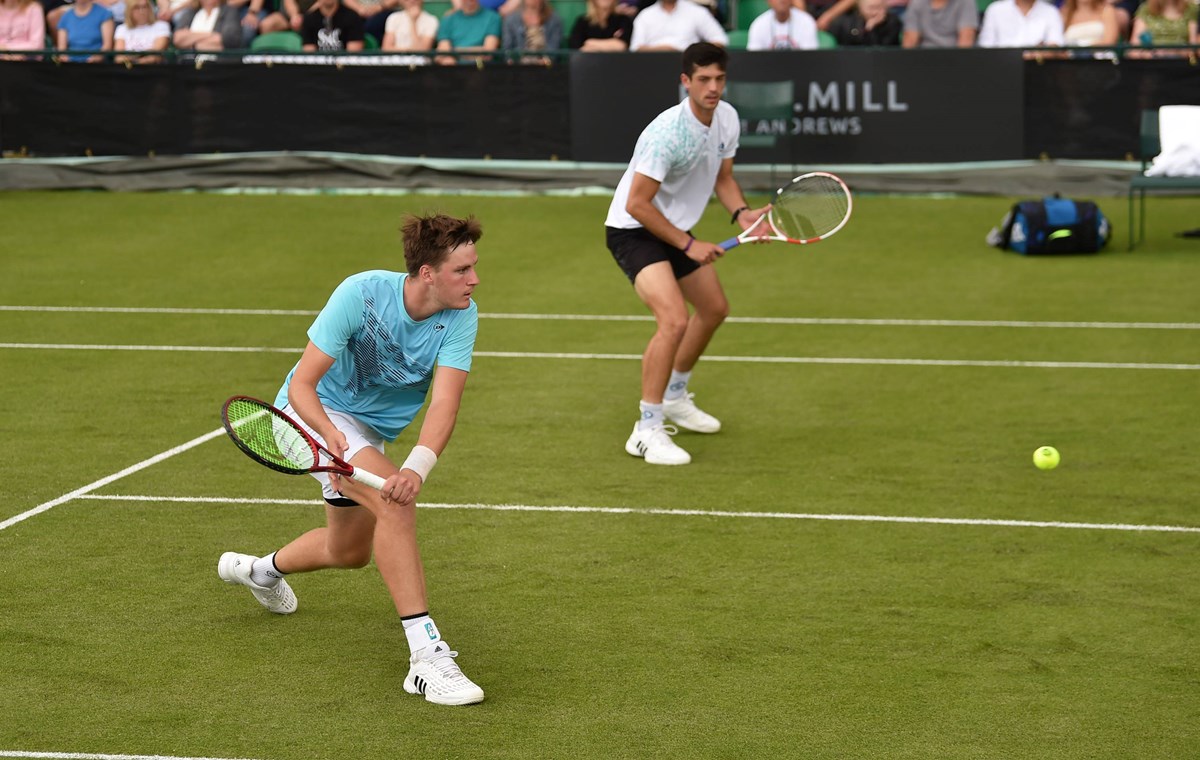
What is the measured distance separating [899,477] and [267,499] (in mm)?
3173

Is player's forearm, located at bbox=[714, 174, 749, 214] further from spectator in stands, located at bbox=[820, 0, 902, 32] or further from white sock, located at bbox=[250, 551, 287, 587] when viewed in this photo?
spectator in stands, located at bbox=[820, 0, 902, 32]

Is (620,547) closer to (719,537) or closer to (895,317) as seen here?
(719,537)

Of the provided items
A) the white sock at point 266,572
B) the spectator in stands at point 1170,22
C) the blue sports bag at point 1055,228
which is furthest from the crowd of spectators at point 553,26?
the white sock at point 266,572

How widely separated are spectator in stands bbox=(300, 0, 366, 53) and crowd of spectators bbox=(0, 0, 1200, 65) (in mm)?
13

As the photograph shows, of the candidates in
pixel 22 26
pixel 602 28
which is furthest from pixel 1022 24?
pixel 22 26

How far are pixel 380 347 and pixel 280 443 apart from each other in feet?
1.62

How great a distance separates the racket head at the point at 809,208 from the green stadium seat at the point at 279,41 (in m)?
12.9

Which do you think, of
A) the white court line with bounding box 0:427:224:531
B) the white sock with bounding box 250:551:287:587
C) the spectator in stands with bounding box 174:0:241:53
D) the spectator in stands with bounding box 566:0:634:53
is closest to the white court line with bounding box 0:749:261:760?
the white sock with bounding box 250:551:287:587

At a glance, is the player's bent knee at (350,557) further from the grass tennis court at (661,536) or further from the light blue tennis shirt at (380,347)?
the light blue tennis shirt at (380,347)

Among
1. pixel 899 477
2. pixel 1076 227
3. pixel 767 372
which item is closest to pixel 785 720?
pixel 899 477

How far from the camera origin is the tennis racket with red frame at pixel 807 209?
354 inches

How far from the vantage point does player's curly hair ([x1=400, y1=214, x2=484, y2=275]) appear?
545 cm

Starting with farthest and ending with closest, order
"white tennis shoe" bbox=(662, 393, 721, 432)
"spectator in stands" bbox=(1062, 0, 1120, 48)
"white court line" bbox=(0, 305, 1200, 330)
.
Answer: "spectator in stands" bbox=(1062, 0, 1120, 48)
"white court line" bbox=(0, 305, 1200, 330)
"white tennis shoe" bbox=(662, 393, 721, 432)

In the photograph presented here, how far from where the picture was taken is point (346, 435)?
18.9 feet
